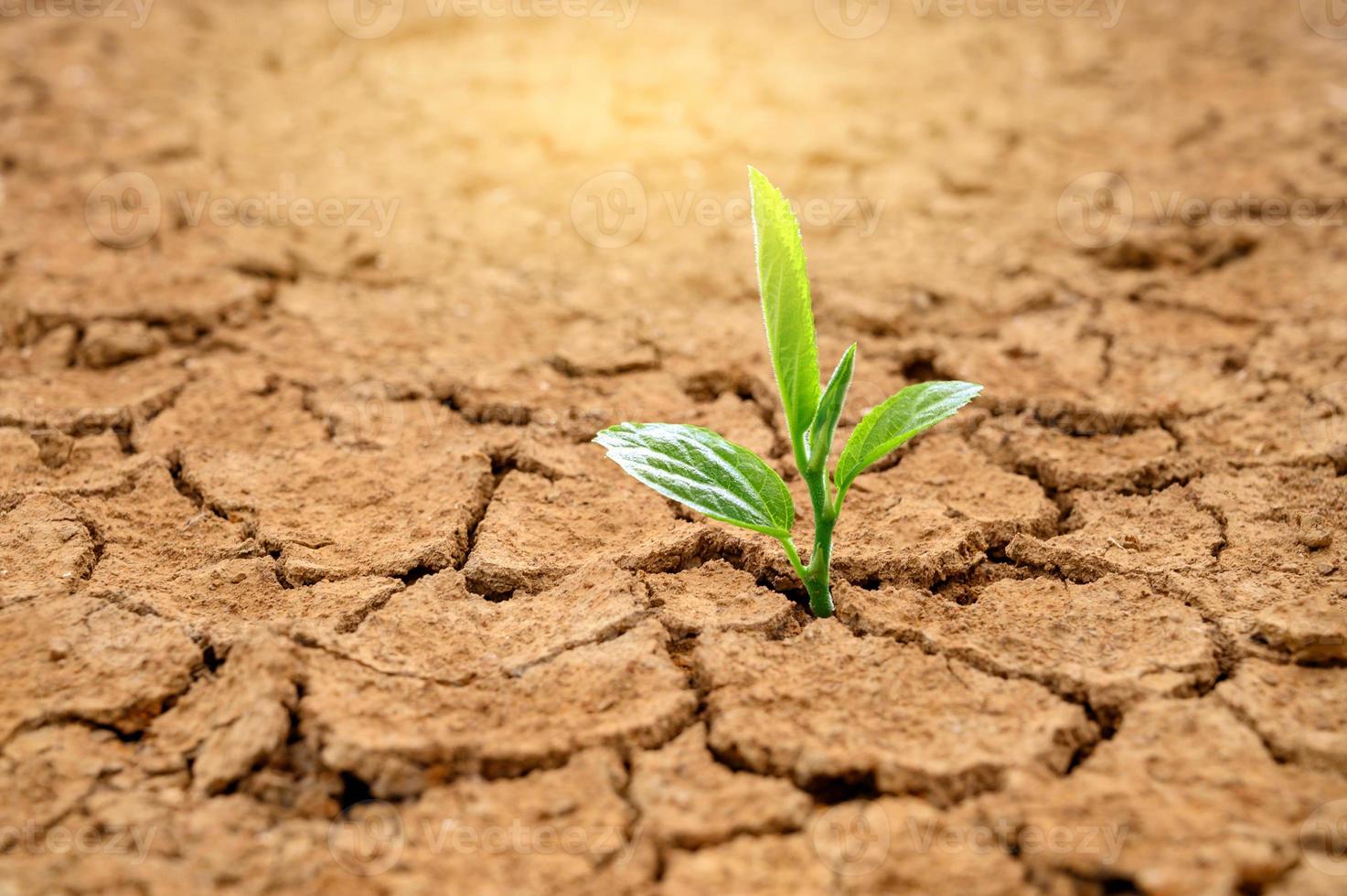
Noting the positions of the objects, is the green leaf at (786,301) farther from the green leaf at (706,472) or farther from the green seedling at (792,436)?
the green leaf at (706,472)

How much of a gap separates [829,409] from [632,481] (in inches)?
24.5

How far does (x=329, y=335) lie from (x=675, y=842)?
1.67 m

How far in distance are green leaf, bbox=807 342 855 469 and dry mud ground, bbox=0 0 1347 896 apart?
29 cm

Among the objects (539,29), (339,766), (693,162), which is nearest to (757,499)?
(339,766)

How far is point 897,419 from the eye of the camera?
158cm

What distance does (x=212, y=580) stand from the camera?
5.85ft

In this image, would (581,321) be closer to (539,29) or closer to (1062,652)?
(1062,652)

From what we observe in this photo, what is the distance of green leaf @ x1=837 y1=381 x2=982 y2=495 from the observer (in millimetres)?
1549

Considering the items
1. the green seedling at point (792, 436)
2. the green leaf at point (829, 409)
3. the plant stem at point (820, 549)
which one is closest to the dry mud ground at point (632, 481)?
the plant stem at point (820, 549)

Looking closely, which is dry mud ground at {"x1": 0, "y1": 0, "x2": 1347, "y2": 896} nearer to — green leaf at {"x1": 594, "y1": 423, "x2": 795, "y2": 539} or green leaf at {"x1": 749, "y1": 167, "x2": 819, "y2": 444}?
green leaf at {"x1": 594, "y1": 423, "x2": 795, "y2": 539}

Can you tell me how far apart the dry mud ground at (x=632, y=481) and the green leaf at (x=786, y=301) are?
0.37 metres

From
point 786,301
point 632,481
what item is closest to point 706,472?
point 786,301

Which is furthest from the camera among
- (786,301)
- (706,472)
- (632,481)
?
(632,481)

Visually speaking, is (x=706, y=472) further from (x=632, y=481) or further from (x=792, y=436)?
(x=632, y=481)
